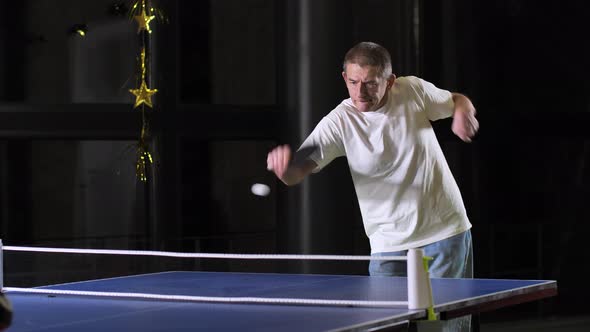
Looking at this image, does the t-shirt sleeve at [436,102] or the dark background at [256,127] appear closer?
the t-shirt sleeve at [436,102]

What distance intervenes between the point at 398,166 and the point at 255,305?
0.90 meters

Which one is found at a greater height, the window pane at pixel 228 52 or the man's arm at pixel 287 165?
the window pane at pixel 228 52

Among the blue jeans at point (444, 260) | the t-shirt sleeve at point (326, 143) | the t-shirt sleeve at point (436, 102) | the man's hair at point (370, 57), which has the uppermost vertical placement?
the man's hair at point (370, 57)

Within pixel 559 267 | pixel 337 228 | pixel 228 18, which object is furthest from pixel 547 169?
pixel 228 18

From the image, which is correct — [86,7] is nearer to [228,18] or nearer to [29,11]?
[29,11]

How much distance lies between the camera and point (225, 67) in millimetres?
6129

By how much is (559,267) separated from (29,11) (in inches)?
139

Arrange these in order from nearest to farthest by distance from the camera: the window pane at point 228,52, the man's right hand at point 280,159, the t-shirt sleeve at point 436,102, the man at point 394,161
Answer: the man's right hand at point 280,159 < the man at point 394,161 < the t-shirt sleeve at point 436,102 < the window pane at point 228,52

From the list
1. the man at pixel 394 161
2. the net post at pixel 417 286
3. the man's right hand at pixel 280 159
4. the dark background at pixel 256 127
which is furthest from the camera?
the dark background at pixel 256 127

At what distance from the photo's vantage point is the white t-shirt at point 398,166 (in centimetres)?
339

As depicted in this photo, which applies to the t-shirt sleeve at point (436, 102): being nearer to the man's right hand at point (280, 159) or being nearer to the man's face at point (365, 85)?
the man's face at point (365, 85)

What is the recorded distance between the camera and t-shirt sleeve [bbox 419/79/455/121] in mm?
3479

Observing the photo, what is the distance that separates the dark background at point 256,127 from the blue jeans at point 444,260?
205 cm

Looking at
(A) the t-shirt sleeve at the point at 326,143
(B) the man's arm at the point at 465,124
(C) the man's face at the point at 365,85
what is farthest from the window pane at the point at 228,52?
(B) the man's arm at the point at 465,124
